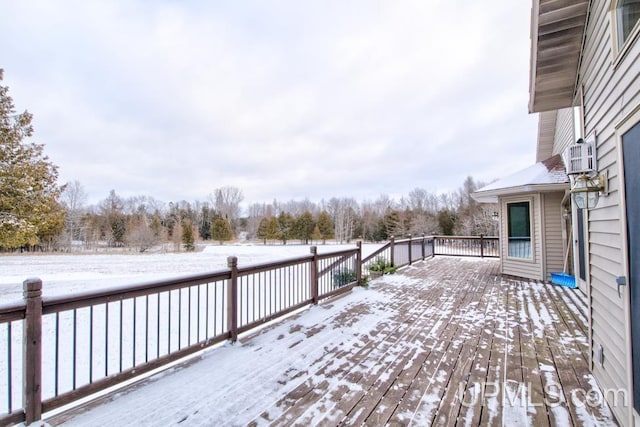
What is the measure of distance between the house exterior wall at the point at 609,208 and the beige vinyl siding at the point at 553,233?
4558 millimetres

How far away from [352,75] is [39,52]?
338 inches

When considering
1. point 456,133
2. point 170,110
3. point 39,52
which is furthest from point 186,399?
point 456,133

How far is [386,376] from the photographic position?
2.38m

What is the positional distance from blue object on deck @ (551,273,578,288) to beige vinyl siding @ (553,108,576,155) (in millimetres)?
2910

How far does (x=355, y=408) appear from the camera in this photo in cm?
194

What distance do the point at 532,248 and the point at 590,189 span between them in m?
5.42

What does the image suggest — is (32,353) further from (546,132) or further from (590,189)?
(546,132)

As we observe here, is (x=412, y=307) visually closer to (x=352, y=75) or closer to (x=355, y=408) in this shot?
(x=355, y=408)

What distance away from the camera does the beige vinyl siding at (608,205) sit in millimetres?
1722

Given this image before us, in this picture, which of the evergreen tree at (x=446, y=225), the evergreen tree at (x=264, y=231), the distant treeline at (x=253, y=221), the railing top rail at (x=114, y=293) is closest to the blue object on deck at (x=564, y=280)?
the railing top rail at (x=114, y=293)

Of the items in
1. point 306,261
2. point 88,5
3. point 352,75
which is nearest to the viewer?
point 306,261

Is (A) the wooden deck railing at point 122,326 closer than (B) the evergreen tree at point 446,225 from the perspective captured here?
Yes

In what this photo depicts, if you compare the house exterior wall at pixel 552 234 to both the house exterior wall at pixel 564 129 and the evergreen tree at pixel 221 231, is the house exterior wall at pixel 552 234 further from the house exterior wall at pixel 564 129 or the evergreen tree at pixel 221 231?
the evergreen tree at pixel 221 231

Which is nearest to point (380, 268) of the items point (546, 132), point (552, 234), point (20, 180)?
point (552, 234)
